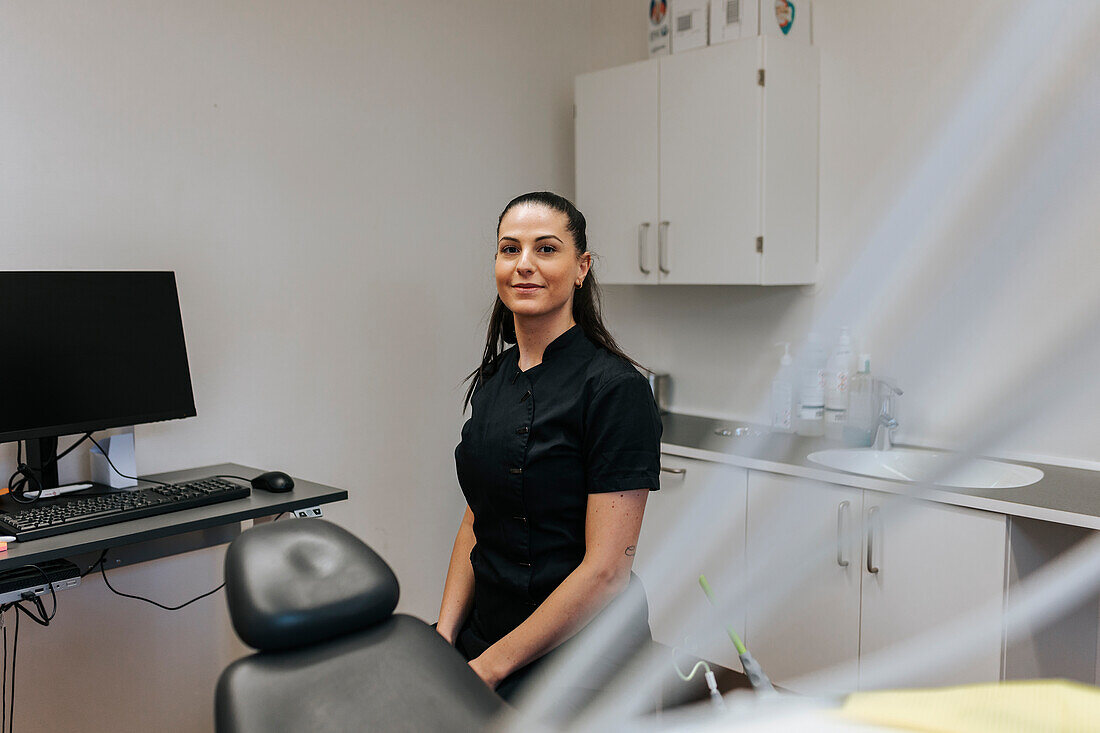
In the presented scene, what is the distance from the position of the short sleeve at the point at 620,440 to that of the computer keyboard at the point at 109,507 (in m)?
0.94

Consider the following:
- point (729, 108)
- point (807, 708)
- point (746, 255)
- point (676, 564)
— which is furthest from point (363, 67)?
point (807, 708)

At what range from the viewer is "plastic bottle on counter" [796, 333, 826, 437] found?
2.71m

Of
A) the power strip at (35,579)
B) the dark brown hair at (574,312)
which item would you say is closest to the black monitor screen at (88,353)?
the power strip at (35,579)

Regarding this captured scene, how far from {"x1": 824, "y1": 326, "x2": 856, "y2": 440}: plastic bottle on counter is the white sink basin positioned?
127 millimetres

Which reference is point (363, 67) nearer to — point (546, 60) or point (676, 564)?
point (546, 60)

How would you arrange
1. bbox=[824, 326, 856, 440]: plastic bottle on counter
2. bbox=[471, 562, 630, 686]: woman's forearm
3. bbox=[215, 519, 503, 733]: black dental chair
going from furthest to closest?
bbox=[824, 326, 856, 440]: plastic bottle on counter
bbox=[471, 562, 630, 686]: woman's forearm
bbox=[215, 519, 503, 733]: black dental chair

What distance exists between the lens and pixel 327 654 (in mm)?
784

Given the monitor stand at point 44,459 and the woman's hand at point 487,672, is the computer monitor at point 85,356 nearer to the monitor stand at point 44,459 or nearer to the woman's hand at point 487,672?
the monitor stand at point 44,459

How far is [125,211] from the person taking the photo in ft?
7.27

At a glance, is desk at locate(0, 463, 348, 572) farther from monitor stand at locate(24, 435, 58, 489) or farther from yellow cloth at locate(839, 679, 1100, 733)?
yellow cloth at locate(839, 679, 1100, 733)

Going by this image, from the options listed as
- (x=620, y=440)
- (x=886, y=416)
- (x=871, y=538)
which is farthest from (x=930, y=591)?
(x=620, y=440)

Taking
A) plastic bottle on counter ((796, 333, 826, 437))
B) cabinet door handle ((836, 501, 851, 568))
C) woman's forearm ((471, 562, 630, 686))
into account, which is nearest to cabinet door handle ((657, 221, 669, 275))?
plastic bottle on counter ((796, 333, 826, 437))

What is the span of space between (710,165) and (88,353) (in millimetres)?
1721

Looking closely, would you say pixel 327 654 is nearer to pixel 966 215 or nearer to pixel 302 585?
pixel 302 585
